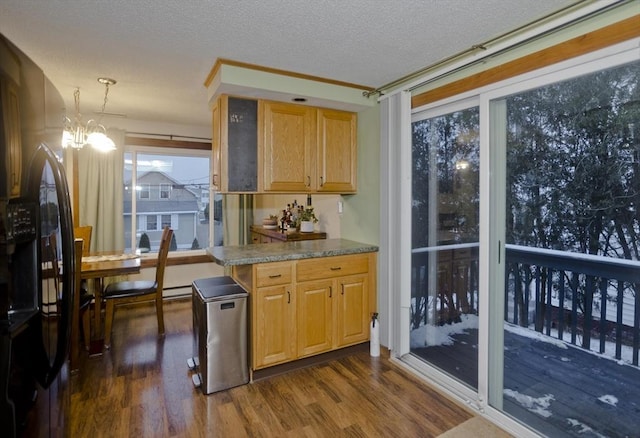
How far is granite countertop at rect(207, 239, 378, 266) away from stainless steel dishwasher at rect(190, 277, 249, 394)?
26cm

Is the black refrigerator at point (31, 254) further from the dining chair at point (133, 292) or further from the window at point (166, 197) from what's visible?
the window at point (166, 197)

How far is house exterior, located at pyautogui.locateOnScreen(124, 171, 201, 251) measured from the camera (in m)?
4.57

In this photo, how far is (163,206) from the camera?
4742 mm

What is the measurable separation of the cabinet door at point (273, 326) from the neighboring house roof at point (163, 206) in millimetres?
2815

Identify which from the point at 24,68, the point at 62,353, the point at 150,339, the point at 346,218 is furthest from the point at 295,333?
the point at 24,68

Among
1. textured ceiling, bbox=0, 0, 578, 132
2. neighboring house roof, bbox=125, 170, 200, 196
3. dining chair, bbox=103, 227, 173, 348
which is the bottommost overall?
dining chair, bbox=103, 227, 173, 348

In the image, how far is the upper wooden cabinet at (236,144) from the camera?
9.06ft

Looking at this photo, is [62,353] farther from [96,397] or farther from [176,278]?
[176,278]

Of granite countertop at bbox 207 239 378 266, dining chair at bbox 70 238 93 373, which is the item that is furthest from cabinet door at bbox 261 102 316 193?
dining chair at bbox 70 238 93 373

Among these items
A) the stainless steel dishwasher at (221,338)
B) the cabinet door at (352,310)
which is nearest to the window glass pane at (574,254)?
the cabinet door at (352,310)

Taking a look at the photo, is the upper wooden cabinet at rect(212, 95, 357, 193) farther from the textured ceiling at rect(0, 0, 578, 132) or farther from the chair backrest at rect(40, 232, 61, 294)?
the chair backrest at rect(40, 232, 61, 294)

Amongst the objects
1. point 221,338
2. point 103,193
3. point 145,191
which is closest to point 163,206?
point 145,191

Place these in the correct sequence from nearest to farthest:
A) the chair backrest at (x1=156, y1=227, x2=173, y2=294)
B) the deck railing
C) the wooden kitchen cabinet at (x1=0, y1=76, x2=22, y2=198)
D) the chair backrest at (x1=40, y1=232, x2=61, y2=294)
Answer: the wooden kitchen cabinet at (x1=0, y1=76, x2=22, y2=198)
the chair backrest at (x1=40, y1=232, x2=61, y2=294)
the deck railing
the chair backrest at (x1=156, y1=227, x2=173, y2=294)

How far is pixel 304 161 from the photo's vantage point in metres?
3.08
